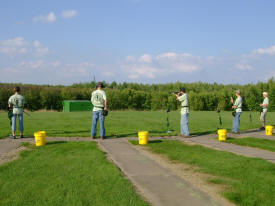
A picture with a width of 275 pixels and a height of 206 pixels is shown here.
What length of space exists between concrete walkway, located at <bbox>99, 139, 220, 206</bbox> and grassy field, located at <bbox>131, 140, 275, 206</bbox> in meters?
0.56

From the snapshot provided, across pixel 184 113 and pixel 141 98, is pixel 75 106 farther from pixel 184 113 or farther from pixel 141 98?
pixel 184 113

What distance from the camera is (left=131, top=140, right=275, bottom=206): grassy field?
4656 millimetres

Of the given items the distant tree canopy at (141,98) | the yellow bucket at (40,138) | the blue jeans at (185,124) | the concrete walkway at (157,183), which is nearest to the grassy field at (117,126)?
the blue jeans at (185,124)

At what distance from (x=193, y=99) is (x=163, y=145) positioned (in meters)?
49.2

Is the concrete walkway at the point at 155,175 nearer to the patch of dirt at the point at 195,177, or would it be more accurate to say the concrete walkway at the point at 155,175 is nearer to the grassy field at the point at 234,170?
the patch of dirt at the point at 195,177

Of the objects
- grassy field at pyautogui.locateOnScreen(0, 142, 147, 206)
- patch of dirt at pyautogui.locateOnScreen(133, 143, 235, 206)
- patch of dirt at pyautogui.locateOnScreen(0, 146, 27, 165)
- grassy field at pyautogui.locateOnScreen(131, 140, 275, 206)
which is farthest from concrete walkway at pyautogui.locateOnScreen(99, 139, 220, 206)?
patch of dirt at pyautogui.locateOnScreen(0, 146, 27, 165)

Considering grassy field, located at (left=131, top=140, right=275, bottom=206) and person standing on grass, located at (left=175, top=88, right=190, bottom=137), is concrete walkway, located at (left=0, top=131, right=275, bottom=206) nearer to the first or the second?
grassy field, located at (left=131, top=140, right=275, bottom=206)

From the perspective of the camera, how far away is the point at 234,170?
20.8 feet

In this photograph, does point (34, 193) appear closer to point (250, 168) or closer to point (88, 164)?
point (88, 164)

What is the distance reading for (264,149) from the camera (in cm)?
932

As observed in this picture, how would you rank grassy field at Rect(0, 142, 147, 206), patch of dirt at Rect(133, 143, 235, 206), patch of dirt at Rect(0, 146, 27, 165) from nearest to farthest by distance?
grassy field at Rect(0, 142, 147, 206) → patch of dirt at Rect(133, 143, 235, 206) → patch of dirt at Rect(0, 146, 27, 165)

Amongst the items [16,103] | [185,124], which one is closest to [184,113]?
[185,124]

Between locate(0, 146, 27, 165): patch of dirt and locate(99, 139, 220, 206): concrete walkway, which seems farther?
locate(0, 146, 27, 165): patch of dirt

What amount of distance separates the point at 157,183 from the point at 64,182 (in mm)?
1680
